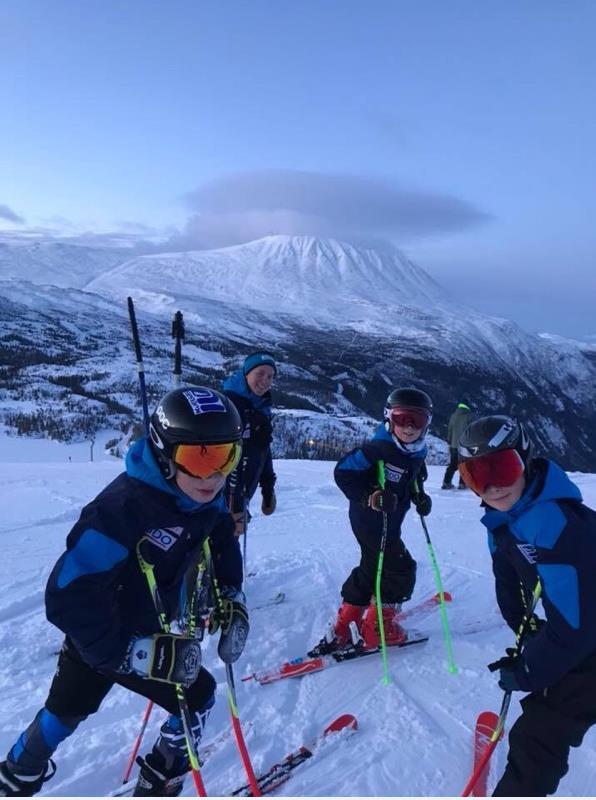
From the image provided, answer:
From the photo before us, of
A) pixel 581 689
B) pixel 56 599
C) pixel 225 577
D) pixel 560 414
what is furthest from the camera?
pixel 560 414

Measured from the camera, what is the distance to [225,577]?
3043 millimetres

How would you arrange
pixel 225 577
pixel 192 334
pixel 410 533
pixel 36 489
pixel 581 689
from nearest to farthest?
pixel 581 689
pixel 225 577
pixel 410 533
pixel 36 489
pixel 192 334

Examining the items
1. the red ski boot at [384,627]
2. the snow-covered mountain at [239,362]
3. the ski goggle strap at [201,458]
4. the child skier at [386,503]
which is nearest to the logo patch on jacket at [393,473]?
the child skier at [386,503]

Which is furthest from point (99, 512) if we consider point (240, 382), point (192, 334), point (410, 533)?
point (192, 334)

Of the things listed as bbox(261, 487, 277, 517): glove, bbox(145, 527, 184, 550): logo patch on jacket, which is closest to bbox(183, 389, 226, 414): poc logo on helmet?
bbox(145, 527, 184, 550): logo patch on jacket

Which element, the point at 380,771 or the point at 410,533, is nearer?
the point at 380,771

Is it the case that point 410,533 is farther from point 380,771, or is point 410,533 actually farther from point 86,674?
point 86,674

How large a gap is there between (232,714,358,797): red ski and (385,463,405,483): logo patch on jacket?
170 cm

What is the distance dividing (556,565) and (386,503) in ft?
6.07

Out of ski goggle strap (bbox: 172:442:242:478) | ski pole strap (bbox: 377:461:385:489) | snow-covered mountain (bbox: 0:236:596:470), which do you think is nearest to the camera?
ski goggle strap (bbox: 172:442:242:478)

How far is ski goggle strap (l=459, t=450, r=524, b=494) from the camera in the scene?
2410 millimetres

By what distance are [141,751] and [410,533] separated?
19.2 feet

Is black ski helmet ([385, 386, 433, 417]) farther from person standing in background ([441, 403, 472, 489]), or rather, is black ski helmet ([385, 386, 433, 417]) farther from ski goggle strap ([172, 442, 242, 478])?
person standing in background ([441, 403, 472, 489])

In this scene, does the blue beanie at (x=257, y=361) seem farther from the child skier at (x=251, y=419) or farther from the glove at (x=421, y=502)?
the glove at (x=421, y=502)
